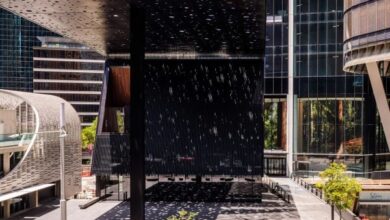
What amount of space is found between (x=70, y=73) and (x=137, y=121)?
82.6 m

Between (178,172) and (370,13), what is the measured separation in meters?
17.8

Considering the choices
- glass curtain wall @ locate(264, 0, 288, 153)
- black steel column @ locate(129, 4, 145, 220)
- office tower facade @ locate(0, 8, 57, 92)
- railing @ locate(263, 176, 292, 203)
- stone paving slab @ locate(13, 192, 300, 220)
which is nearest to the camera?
black steel column @ locate(129, 4, 145, 220)

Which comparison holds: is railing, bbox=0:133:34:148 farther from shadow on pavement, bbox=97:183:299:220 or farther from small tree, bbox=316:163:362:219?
small tree, bbox=316:163:362:219

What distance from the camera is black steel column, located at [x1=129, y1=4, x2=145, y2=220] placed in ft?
82.1

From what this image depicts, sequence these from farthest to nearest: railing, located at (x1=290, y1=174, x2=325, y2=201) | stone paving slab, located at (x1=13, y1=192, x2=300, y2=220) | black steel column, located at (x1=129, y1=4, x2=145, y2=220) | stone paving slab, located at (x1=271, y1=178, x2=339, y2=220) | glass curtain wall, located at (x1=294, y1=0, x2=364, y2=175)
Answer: glass curtain wall, located at (x1=294, y1=0, x2=364, y2=175) < railing, located at (x1=290, y1=174, x2=325, y2=201) < stone paving slab, located at (x1=13, y1=192, x2=300, y2=220) < stone paving slab, located at (x1=271, y1=178, x2=339, y2=220) < black steel column, located at (x1=129, y1=4, x2=145, y2=220)

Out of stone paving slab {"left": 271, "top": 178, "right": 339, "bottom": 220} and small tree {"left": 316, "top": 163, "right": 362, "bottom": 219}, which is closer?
small tree {"left": 316, "top": 163, "right": 362, "bottom": 219}

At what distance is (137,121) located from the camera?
25.2 meters

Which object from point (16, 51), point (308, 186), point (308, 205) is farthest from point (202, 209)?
point (16, 51)

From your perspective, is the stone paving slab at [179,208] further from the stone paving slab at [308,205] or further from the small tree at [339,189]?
the small tree at [339,189]

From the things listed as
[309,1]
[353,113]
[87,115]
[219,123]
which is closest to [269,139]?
[353,113]

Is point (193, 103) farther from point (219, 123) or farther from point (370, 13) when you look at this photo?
point (370, 13)

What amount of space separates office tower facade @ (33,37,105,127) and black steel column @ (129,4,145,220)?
81.0 metres

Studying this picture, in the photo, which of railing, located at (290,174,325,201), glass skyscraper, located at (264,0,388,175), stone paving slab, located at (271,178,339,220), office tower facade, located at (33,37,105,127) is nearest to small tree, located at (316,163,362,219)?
stone paving slab, located at (271,178,339,220)

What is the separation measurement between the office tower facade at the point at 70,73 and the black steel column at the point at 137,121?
8102cm
